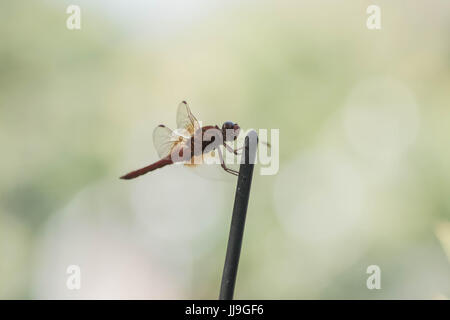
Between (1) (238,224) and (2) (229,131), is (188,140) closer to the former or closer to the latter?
(2) (229,131)

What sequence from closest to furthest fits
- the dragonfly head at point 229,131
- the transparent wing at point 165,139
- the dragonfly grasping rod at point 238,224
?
the dragonfly grasping rod at point 238,224
the dragonfly head at point 229,131
the transparent wing at point 165,139

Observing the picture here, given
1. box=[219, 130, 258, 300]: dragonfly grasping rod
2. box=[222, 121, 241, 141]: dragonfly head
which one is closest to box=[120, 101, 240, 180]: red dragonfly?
box=[222, 121, 241, 141]: dragonfly head

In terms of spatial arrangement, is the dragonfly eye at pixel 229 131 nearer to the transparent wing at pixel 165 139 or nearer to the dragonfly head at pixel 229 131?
the dragonfly head at pixel 229 131

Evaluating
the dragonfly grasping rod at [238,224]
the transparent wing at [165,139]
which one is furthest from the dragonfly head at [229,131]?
the dragonfly grasping rod at [238,224]

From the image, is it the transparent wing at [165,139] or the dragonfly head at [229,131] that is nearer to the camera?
the dragonfly head at [229,131]
